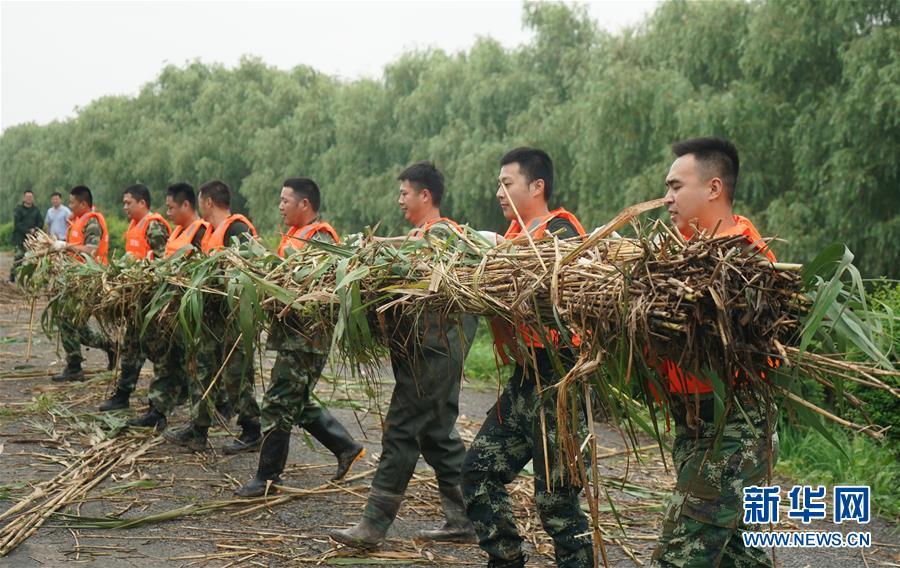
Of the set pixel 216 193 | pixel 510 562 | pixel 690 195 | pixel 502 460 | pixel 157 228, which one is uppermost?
pixel 216 193

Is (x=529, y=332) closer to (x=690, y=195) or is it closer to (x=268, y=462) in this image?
(x=690, y=195)

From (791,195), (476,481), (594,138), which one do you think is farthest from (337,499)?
(594,138)

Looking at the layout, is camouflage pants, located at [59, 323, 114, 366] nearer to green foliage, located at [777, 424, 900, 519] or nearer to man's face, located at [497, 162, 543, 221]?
man's face, located at [497, 162, 543, 221]

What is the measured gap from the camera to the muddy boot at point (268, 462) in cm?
551

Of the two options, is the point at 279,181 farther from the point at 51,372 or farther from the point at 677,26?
the point at 51,372

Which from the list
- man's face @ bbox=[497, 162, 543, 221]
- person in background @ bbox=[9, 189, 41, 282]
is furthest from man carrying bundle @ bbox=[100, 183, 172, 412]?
person in background @ bbox=[9, 189, 41, 282]

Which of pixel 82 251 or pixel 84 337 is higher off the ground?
pixel 82 251

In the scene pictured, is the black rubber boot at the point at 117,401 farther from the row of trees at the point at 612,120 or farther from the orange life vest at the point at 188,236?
the row of trees at the point at 612,120

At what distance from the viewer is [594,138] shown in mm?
15109

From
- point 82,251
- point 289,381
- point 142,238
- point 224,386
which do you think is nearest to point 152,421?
point 224,386

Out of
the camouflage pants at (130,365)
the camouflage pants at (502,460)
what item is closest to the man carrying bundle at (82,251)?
the camouflage pants at (130,365)

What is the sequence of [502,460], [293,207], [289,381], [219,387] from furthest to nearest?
1. [219,387]
2. [293,207]
3. [289,381]
4. [502,460]

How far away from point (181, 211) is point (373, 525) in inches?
164

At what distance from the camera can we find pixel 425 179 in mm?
5422
